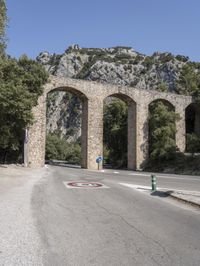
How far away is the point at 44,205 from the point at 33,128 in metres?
29.9

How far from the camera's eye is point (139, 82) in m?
95.2

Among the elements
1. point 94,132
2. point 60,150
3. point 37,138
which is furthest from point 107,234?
point 60,150

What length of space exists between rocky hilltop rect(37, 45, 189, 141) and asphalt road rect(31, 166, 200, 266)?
7593cm

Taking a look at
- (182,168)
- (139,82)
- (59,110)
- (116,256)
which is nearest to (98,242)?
(116,256)

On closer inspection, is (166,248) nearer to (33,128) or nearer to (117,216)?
(117,216)

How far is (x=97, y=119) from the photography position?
46.3 metres

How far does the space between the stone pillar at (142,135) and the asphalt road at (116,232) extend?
37.1 metres

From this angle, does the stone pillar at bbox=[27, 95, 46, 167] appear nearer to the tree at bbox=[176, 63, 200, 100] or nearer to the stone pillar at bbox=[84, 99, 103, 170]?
the stone pillar at bbox=[84, 99, 103, 170]

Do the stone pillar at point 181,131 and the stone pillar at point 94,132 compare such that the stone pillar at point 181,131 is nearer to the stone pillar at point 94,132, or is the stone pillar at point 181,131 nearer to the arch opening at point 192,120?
the arch opening at point 192,120

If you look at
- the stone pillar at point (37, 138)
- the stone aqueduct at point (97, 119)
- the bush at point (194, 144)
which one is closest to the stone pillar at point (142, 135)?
the stone aqueduct at point (97, 119)

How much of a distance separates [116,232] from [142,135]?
42.6 metres

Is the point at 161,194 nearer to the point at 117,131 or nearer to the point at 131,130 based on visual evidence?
the point at 131,130

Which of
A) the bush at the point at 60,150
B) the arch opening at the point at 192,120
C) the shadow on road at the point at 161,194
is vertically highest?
the arch opening at the point at 192,120

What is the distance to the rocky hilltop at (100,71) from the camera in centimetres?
9412
